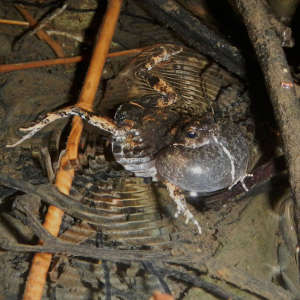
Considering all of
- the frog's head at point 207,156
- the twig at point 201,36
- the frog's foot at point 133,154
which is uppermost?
the twig at point 201,36

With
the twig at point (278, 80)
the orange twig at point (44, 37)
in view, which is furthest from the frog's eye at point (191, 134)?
the orange twig at point (44, 37)

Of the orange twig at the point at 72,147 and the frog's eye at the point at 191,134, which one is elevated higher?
the frog's eye at the point at 191,134

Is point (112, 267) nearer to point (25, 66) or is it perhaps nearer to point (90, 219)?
point (90, 219)

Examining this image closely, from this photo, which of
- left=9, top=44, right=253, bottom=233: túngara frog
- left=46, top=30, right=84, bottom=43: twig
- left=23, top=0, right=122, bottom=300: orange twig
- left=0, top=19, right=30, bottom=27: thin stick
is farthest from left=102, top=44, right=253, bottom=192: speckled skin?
left=0, top=19, right=30, bottom=27: thin stick

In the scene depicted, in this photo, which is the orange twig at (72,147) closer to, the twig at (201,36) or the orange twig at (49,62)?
the orange twig at (49,62)

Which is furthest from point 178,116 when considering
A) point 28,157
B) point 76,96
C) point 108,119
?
point 28,157

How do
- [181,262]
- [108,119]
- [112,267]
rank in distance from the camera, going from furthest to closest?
[108,119] < [112,267] < [181,262]

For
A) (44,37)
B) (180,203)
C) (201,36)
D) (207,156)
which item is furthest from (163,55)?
(180,203)
